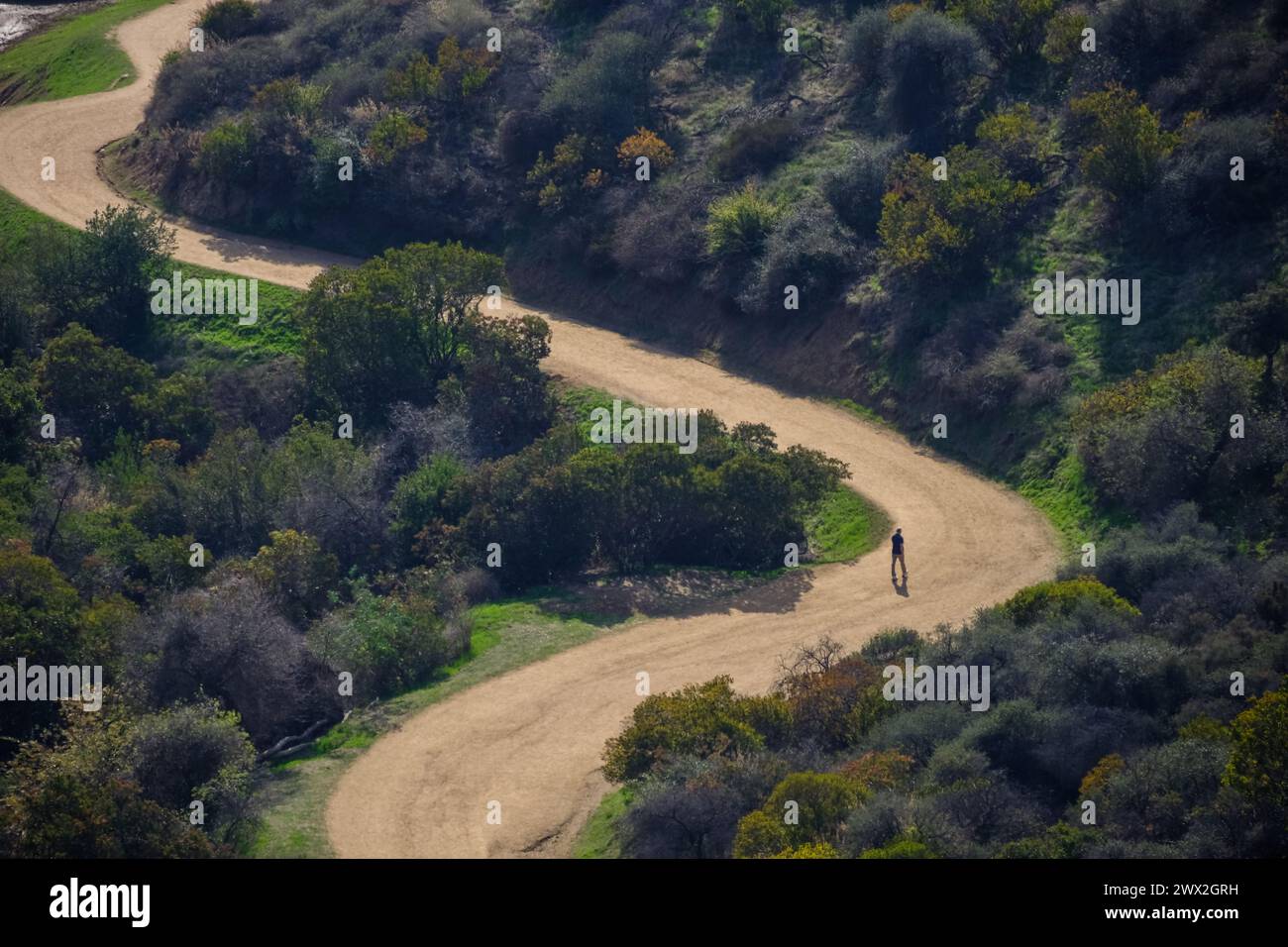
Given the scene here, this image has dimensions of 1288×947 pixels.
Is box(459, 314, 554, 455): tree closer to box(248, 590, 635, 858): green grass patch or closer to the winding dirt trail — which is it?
the winding dirt trail

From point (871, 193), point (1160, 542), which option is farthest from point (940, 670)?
point (871, 193)

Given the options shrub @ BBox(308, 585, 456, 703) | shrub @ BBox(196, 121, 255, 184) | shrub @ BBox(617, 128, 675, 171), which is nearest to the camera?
shrub @ BBox(308, 585, 456, 703)

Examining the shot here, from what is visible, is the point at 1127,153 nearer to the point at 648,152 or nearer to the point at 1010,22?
the point at 1010,22

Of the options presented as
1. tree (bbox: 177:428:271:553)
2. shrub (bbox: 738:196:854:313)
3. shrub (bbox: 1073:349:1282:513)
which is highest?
shrub (bbox: 738:196:854:313)

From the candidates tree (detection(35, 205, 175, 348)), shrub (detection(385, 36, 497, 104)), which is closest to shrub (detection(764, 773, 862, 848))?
tree (detection(35, 205, 175, 348))

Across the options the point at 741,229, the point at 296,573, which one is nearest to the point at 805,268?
the point at 741,229
